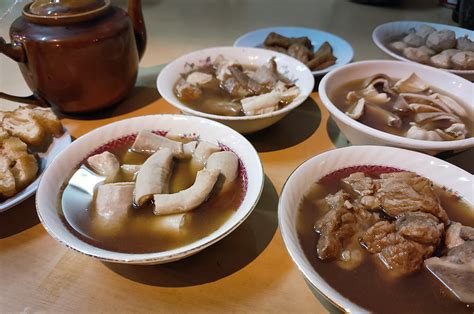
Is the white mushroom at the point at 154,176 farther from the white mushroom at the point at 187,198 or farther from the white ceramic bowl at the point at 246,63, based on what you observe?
the white ceramic bowl at the point at 246,63

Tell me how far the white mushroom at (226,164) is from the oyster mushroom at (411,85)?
2.73 feet

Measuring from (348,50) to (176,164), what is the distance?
1.21 m

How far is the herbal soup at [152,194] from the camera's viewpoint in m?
0.93

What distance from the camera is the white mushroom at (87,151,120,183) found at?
3.66 ft

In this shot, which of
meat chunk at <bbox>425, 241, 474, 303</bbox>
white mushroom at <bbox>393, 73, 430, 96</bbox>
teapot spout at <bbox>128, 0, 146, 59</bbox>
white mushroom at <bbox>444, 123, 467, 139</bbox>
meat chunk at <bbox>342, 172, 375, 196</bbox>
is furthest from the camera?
teapot spout at <bbox>128, 0, 146, 59</bbox>

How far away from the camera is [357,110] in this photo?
1354 millimetres

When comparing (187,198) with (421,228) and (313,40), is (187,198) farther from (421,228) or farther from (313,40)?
(313,40)

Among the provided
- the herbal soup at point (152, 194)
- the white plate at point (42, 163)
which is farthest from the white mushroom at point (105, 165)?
the white plate at point (42, 163)

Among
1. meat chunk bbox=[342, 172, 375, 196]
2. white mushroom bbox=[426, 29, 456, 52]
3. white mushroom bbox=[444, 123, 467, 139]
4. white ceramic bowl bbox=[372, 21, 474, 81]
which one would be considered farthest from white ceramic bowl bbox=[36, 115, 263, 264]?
white mushroom bbox=[426, 29, 456, 52]

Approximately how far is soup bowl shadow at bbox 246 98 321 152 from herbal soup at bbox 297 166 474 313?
0.41 metres

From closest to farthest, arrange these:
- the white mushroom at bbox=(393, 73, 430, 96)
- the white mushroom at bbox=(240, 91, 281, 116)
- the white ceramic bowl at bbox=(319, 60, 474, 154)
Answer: the white ceramic bowl at bbox=(319, 60, 474, 154)
the white mushroom at bbox=(240, 91, 281, 116)
the white mushroom at bbox=(393, 73, 430, 96)

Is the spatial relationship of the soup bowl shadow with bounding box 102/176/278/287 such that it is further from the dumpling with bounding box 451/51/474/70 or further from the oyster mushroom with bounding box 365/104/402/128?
the dumpling with bounding box 451/51/474/70

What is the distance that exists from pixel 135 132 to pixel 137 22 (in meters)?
0.67

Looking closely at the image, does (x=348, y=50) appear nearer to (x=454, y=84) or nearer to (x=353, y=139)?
(x=454, y=84)
